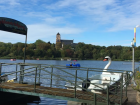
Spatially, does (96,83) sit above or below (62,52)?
below

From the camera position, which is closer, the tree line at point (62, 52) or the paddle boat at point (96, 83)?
the paddle boat at point (96, 83)

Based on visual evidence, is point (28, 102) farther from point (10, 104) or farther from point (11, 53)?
point (11, 53)

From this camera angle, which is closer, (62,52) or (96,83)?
(96,83)

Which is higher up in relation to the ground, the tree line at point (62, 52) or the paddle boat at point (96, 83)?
the tree line at point (62, 52)

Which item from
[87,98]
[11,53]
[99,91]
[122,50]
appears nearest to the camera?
[87,98]

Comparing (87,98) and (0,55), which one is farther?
(0,55)

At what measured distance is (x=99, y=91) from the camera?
388 inches

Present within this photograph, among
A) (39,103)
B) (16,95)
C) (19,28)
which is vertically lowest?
(39,103)

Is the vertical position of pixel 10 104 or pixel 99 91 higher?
pixel 99 91

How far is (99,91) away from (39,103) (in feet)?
14.2

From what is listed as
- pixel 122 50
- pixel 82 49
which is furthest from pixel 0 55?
pixel 122 50

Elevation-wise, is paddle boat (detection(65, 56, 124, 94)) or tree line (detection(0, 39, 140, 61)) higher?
tree line (detection(0, 39, 140, 61))

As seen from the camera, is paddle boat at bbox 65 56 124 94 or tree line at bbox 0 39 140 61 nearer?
paddle boat at bbox 65 56 124 94

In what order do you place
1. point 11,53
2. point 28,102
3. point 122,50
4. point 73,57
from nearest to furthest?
1. point 28,102
2. point 11,53
3. point 122,50
4. point 73,57
